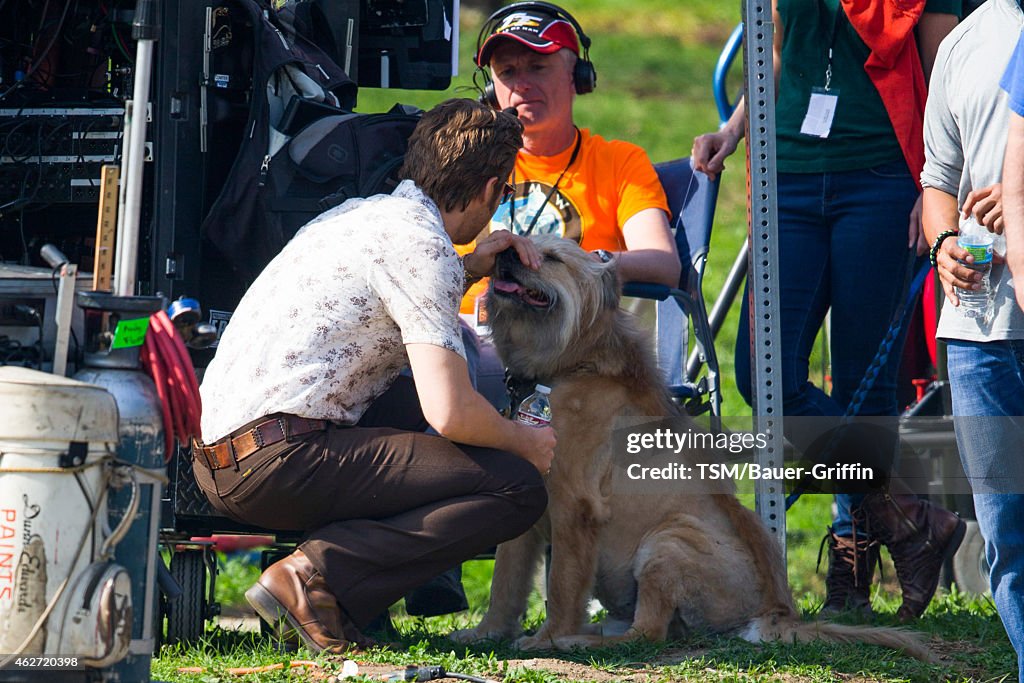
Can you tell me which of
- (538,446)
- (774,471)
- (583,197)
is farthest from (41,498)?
(583,197)

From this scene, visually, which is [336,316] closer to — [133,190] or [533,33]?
[133,190]

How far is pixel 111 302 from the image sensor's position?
9.25 feet

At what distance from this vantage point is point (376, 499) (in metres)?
3.77

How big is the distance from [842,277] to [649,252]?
0.70 metres

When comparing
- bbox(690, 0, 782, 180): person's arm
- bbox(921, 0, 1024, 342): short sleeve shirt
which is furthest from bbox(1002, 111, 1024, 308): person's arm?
bbox(690, 0, 782, 180): person's arm

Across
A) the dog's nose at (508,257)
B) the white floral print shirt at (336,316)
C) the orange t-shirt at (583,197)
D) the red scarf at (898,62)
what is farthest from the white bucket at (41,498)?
the red scarf at (898,62)

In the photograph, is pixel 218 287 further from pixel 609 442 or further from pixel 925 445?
pixel 925 445

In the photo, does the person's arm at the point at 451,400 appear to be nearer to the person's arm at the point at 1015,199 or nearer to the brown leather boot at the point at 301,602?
the brown leather boot at the point at 301,602

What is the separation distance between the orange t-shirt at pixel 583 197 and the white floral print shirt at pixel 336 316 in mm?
1413

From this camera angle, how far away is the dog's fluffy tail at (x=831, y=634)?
13.1 ft

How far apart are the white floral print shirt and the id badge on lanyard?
1.68 meters

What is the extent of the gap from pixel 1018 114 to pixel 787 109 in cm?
182

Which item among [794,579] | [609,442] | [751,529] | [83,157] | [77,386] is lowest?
[794,579]

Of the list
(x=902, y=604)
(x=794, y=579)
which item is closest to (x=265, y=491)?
(x=902, y=604)
